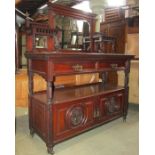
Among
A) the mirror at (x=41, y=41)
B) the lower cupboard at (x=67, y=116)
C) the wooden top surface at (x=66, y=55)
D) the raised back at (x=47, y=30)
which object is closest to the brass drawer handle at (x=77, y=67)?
the wooden top surface at (x=66, y=55)

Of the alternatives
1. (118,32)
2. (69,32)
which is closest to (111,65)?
(69,32)

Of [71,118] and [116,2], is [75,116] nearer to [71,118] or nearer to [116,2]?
[71,118]

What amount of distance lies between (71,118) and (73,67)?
0.61 meters

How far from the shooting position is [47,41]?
2793mm

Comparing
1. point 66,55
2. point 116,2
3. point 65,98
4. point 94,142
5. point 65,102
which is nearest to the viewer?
point 66,55

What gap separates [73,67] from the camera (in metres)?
2.10

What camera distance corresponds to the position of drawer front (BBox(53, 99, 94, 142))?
2.05 metres

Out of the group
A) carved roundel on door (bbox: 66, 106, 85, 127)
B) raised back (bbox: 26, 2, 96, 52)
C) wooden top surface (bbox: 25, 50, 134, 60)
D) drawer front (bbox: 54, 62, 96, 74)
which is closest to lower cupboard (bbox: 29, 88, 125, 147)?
carved roundel on door (bbox: 66, 106, 85, 127)

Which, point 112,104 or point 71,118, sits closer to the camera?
point 71,118

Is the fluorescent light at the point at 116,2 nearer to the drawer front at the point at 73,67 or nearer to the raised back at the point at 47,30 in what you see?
the raised back at the point at 47,30

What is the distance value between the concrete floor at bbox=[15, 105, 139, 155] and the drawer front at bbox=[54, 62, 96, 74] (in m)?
0.90

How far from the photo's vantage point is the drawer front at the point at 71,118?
2054mm

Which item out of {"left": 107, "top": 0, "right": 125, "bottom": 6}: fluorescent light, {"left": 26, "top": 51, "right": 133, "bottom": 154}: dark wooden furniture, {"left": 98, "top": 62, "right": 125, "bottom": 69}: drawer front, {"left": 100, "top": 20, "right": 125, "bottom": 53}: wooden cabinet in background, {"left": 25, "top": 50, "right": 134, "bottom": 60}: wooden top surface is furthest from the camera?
{"left": 107, "top": 0, "right": 125, "bottom": 6}: fluorescent light

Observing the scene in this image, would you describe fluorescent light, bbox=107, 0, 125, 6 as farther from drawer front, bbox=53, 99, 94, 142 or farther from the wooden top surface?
drawer front, bbox=53, 99, 94, 142
